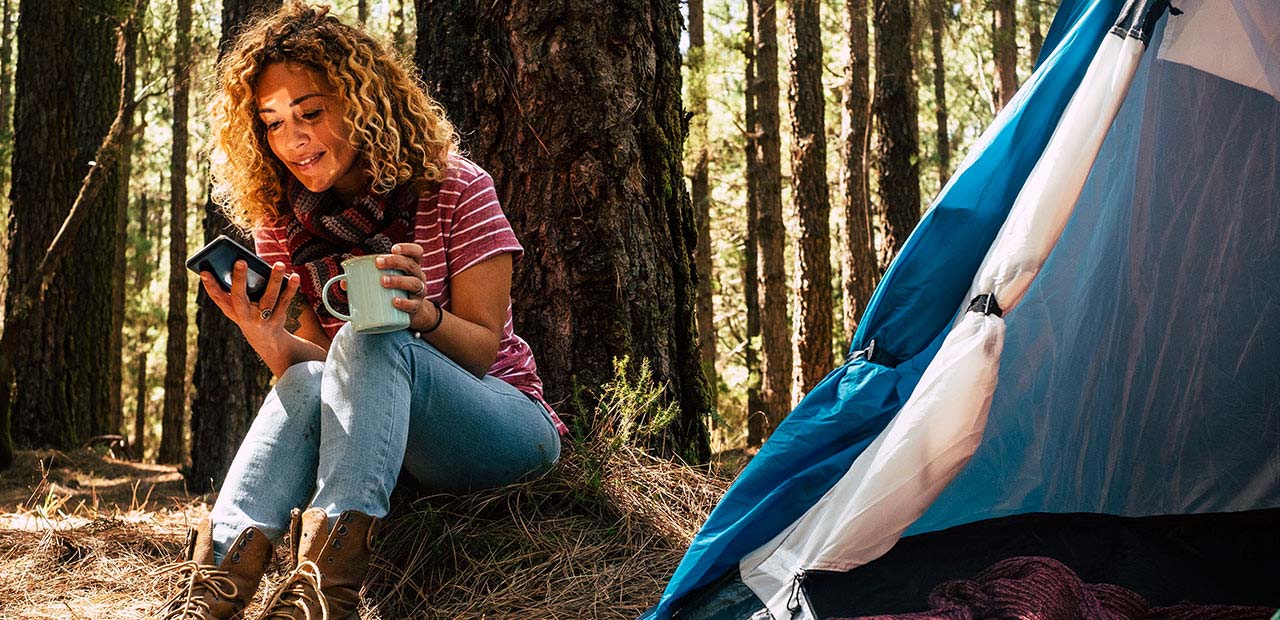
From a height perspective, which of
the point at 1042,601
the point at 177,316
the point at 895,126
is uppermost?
the point at 895,126

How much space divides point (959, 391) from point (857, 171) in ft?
23.4

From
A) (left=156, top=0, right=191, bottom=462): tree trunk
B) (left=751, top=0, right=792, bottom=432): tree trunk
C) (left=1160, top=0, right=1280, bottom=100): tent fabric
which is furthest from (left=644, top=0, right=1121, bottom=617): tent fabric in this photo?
(left=156, top=0, right=191, bottom=462): tree trunk

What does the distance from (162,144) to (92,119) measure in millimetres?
9486

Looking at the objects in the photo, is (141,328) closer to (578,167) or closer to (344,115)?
(578,167)

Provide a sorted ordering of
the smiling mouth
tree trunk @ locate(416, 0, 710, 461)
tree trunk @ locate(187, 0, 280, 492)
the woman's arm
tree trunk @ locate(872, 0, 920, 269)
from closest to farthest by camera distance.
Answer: the woman's arm < the smiling mouth < tree trunk @ locate(416, 0, 710, 461) < tree trunk @ locate(187, 0, 280, 492) < tree trunk @ locate(872, 0, 920, 269)

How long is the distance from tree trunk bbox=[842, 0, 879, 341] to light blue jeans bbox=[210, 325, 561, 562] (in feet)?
22.0

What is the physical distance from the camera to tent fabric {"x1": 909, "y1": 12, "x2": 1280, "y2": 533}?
2398 mm

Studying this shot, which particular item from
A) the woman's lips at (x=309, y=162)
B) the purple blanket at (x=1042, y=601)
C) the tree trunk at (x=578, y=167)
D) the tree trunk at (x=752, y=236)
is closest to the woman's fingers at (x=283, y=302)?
the woman's lips at (x=309, y=162)

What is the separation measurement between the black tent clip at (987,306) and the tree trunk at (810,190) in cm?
661

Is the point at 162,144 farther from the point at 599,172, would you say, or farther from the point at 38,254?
the point at 599,172

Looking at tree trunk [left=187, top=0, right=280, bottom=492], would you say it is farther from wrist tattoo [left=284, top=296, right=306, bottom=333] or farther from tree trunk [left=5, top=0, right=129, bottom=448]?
wrist tattoo [left=284, top=296, right=306, bottom=333]

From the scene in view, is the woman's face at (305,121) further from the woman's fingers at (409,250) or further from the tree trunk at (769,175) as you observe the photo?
the tree trunk at (769,175)

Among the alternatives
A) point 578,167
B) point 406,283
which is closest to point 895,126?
point 578,167

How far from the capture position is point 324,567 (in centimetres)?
196
